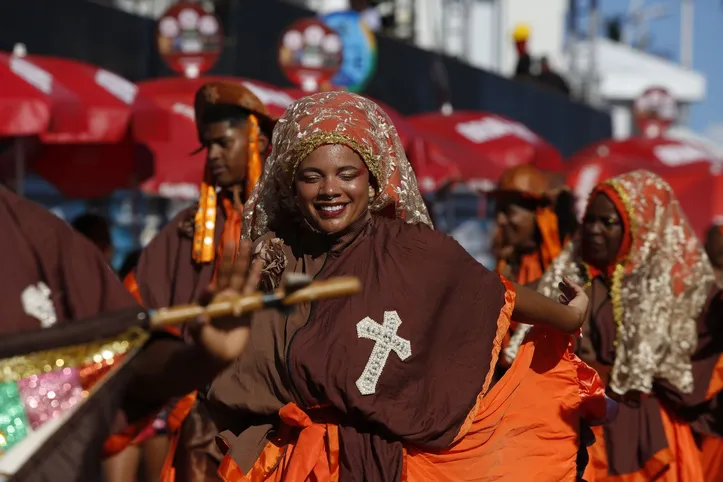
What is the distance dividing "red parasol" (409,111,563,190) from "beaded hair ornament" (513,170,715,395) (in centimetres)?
480

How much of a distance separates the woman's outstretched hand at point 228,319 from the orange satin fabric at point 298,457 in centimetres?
141

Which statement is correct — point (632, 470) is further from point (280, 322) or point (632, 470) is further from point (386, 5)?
point (386, 5)

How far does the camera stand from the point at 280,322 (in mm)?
4125

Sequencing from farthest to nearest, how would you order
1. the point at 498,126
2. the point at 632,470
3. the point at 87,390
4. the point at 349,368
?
the point at 498,126 → the point at 632,470 → the point at 349,368 → the point at 87,390

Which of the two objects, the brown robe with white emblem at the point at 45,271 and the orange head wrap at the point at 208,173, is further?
the orange head wrap at the point at 208,173

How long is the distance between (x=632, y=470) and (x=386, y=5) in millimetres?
13980

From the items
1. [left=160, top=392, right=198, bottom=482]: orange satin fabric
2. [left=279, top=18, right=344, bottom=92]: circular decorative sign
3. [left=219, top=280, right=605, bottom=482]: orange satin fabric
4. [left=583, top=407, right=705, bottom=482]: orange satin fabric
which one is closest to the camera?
[left=219, top=280, right=605, bottom=482]: orange satin fabric

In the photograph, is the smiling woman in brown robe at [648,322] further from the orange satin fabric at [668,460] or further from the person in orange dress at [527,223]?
the person in orange dress at [527,223]

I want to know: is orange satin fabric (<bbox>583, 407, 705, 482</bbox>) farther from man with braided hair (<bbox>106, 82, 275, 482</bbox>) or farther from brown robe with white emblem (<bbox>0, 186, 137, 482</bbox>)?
brown robe with white emblem (<bbox>0, 186, 137, 482</bbox>)

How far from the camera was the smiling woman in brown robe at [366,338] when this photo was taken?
4031mm

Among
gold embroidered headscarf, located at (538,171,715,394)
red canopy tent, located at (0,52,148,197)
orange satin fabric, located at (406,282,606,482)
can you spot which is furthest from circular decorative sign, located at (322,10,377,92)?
orange satin fabric, located at (406,282,606,482)

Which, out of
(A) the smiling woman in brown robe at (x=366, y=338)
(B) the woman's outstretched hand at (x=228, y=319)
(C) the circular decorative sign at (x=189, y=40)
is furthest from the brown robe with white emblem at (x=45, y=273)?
(C) the circular decorative sign at (x=189, y=40)

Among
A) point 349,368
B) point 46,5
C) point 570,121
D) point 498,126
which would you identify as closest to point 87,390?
point 349,368

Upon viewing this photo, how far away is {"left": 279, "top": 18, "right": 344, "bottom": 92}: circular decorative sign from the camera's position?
9.91m
